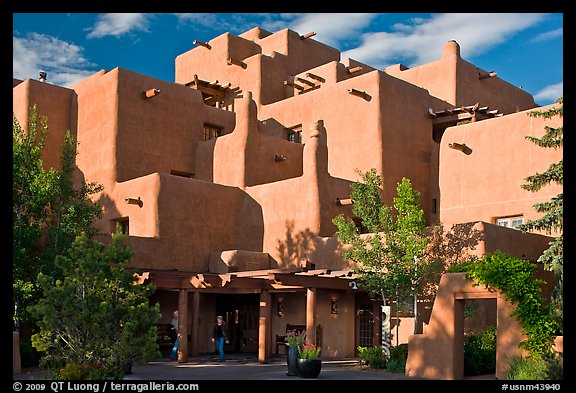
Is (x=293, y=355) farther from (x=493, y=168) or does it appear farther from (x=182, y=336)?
(x=493, y=168)

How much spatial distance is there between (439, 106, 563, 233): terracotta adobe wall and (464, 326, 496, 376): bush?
7852 mm

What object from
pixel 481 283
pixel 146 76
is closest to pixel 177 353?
pixel 481 283

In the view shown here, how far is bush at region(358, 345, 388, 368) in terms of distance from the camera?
22250 millimetres

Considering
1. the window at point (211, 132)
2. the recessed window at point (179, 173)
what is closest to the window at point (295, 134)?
the window at point (211, 132)

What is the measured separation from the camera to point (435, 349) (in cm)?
1984

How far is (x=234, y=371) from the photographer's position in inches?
819

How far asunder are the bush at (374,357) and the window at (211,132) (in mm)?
16676

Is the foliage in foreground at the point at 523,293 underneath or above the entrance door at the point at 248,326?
above

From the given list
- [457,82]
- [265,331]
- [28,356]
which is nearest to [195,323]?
[265,331]

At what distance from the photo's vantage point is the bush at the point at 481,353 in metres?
20.1

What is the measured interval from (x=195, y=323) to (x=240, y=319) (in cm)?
401

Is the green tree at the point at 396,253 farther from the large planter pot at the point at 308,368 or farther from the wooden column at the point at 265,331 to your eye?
the large planter pot at the point at 308,368
